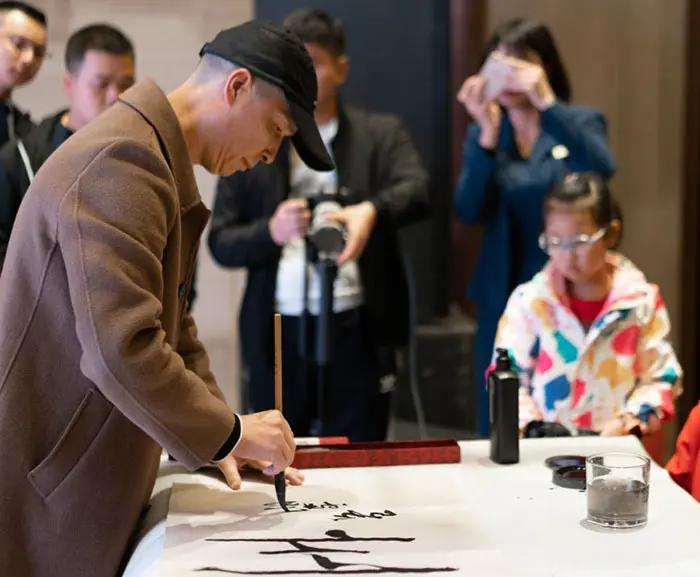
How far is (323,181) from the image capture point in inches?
99.2

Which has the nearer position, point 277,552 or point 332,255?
point 277,552

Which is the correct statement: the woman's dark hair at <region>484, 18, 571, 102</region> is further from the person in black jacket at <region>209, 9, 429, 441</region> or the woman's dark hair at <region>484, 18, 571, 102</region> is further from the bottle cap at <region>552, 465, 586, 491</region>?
the bottle cap at <region>552, 465, 586, 491</region>

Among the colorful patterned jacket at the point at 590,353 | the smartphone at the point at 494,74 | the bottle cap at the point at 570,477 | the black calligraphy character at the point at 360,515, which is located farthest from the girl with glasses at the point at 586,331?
the black calligraphy character at the point at 360,515

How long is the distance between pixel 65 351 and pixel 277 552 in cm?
37

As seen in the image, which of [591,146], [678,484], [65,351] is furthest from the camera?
[591,146]

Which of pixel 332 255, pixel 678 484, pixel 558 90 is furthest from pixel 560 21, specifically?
pixel 678 484

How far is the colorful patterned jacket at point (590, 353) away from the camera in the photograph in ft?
6.38

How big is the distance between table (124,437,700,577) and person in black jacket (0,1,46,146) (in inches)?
42.7

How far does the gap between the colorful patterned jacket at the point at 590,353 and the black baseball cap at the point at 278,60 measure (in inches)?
29.8

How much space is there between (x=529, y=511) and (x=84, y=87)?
1.53 metres

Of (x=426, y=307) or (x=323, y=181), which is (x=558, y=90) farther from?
(x=426, y=307)

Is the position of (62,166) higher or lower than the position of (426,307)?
higher

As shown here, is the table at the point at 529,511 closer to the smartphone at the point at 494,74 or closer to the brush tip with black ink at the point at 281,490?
the brush tip with black ink at the point at 281,490

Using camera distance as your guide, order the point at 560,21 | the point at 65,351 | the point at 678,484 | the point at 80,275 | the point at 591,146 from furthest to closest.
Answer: the point at 560,21, the point at 591,146, the point at 678,484, the point at 65,351, the point at 80,275
